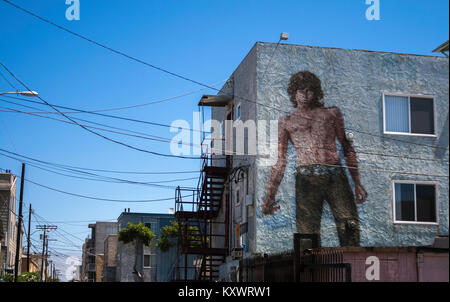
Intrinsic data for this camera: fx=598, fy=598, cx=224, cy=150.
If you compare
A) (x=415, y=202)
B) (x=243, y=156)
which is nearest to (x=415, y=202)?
(x=415, y=202)

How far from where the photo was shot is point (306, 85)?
22547 mm

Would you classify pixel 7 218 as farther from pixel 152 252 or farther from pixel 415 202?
pixel 415 202

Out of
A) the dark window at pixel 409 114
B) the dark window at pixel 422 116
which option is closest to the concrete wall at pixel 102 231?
the dark window at pixel 409 114

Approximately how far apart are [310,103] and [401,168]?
13.8ft

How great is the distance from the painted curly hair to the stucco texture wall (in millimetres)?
194

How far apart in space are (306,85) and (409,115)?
4103mm

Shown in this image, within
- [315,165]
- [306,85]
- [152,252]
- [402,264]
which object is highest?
[306,85]

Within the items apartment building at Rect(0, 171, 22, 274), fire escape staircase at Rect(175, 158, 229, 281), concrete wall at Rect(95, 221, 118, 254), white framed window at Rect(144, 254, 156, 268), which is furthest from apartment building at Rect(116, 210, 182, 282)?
concrete wall at Rect(95, 221, 118, 254)

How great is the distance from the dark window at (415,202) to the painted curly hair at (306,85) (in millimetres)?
4365

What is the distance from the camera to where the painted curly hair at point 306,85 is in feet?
73.8

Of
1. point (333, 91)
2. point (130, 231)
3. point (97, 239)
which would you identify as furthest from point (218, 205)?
point (97, 239)

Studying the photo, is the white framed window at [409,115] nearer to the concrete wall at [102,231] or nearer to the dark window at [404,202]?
the dark window at [404,202]
